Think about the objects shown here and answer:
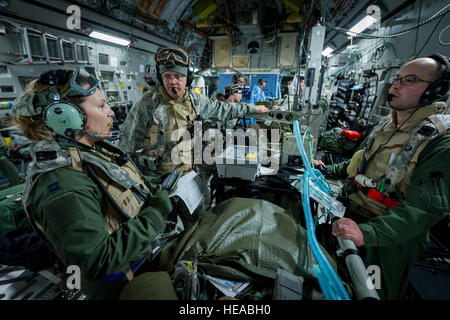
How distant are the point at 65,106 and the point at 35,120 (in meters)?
0.22

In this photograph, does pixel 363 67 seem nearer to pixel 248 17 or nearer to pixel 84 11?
pixel 248 17

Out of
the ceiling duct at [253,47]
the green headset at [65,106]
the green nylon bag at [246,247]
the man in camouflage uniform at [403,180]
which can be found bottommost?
the green nylon bag at [246,247]

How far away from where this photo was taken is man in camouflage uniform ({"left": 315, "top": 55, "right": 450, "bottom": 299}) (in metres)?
1.16

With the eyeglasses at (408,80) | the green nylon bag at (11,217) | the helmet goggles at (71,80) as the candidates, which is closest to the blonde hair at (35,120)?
the helmet goggles at (71,80)

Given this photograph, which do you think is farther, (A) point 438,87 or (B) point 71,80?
(A) point 438,87

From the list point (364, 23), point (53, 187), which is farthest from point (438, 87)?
point (364, 23)

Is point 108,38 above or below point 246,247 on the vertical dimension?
above

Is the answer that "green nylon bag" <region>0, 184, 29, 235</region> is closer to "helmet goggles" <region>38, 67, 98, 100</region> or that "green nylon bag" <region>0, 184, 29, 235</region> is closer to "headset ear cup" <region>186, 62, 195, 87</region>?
"helmet goggles" <region>38, 67, 98, 100</region>

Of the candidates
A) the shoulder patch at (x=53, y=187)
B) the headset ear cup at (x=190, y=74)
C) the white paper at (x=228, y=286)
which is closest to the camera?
the shoulder patch at (x=53, y=187)

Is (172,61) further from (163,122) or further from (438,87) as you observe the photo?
(438,87)

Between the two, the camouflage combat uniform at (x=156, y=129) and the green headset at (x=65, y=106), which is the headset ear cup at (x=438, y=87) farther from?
the green headset at (x=65, y=106)

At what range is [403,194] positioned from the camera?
1.36 meters

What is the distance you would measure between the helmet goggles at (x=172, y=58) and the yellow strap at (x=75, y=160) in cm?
150

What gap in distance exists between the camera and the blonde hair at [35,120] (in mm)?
997
